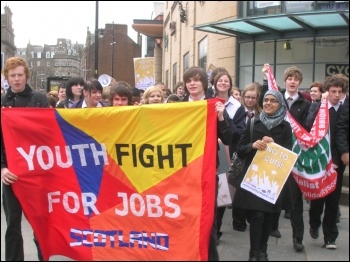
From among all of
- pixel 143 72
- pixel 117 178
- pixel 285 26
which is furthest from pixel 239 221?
pixel 285 26

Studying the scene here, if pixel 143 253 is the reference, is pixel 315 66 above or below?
above

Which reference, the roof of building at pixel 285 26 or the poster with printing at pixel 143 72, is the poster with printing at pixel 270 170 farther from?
the poster with printing at pixel 143 72

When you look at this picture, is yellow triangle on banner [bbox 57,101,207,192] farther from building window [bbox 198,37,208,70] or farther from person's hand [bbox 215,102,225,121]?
building window [bbox 198,37,208,70]

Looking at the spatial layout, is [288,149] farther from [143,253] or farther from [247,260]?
[143,253]

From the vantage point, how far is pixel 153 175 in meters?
3.58

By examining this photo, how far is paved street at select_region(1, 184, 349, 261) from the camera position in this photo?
4062 millimetres

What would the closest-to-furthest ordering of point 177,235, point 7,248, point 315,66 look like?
point 177,235
point 7,248
point 315,66

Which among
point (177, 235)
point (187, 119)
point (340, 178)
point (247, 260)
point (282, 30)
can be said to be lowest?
point (247, 260)

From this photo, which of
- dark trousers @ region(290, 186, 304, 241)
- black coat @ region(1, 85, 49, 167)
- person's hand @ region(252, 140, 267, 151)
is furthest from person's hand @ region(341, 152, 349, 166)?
black coat @ region(1, 85, 49, 167)

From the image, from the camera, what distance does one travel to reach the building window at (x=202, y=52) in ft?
43.8

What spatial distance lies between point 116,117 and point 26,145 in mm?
736

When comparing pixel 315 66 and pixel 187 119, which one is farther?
pixel 315 66

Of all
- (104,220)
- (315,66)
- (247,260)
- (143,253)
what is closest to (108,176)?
(104,220)

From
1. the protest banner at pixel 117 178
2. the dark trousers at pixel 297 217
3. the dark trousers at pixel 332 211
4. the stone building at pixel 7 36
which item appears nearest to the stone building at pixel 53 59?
the stone building at pixel 7 36
